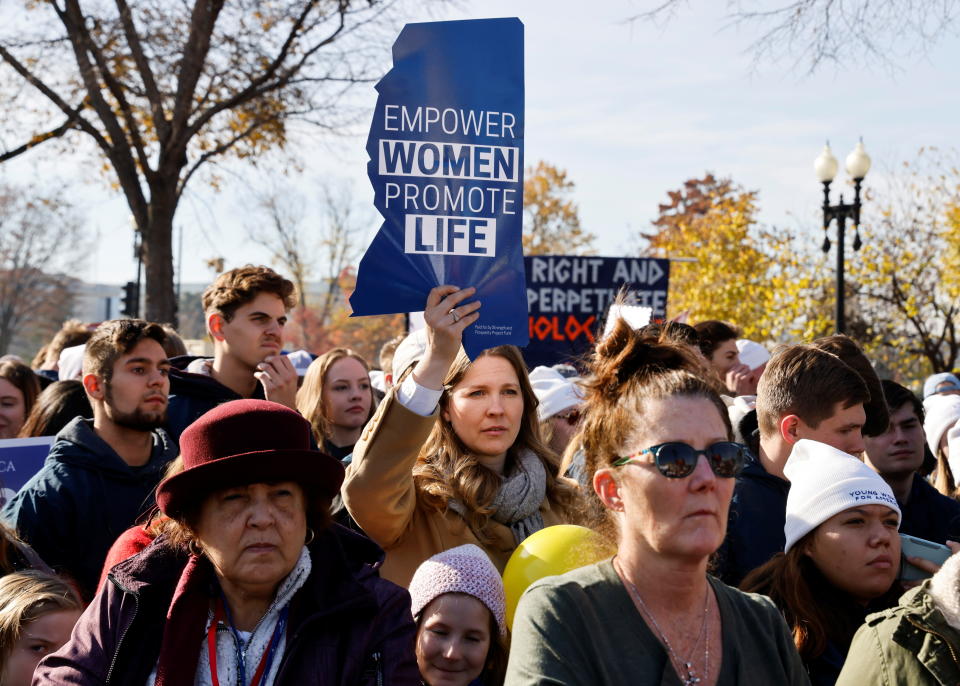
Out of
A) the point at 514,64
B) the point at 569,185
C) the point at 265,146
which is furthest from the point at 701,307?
the point at 514,64

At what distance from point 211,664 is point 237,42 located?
11.5 metres

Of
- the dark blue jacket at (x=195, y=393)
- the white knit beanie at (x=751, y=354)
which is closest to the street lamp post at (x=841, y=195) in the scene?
the white knit beanie at (x=751, y=354)

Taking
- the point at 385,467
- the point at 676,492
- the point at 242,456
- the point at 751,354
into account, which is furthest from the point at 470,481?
the point at 751,354

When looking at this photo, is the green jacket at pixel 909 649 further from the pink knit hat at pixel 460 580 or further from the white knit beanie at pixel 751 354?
the white knit beanie at pixel 751 354

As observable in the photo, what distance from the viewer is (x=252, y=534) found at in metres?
3.01

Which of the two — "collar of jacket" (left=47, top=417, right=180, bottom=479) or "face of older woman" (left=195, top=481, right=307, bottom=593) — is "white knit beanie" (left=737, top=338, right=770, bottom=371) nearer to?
"collar of jacket" (left=47, top=417, right=180, bottom=479)

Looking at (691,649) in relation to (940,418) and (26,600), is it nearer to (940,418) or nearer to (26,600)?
(26,600)

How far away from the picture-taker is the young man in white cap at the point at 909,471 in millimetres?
4816

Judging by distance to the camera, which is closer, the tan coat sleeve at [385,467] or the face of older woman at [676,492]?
the face of older woman at [676,492]

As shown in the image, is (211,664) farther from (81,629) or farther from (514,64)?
(514,64)

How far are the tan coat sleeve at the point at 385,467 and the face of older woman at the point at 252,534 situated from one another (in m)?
0.50

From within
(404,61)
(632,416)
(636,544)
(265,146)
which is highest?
(265,146)

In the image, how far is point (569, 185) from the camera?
5150 cm

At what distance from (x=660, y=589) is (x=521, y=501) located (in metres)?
1.77
